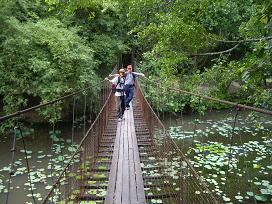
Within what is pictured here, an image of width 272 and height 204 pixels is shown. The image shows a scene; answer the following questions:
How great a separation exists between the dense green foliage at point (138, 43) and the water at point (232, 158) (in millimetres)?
767

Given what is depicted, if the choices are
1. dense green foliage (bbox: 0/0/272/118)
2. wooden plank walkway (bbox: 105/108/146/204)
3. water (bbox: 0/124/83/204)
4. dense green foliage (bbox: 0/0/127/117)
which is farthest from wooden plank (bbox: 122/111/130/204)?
dense green foliage (bbox: 0/0/127/117)

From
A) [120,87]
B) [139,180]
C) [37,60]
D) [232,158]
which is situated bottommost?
[232,158]

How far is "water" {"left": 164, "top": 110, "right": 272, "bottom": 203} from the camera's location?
4680 millimetres

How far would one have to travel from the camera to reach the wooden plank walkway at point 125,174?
2566 mm

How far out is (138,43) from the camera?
7.40m

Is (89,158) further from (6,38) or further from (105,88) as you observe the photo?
(105,88)

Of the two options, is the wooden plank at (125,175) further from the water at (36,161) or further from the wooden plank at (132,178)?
the water at (36,161)

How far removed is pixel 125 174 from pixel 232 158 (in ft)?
11.2

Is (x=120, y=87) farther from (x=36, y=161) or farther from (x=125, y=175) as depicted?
(x=36, y=161)

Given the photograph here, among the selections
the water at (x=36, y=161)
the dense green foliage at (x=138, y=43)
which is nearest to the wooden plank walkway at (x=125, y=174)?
the water at (x=36, y=161)

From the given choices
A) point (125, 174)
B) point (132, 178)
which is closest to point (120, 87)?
point (125, 174)

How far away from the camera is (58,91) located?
21.7 ft

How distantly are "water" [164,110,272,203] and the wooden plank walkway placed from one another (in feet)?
2.15

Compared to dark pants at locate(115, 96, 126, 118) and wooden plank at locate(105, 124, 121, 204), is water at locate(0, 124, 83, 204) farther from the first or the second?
dark pants at locate(115, 96, 126, 118)
